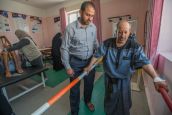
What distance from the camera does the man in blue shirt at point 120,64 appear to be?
99 centimetres

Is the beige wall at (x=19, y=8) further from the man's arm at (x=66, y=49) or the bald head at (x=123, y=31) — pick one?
the bald head at (x=123, y=31)

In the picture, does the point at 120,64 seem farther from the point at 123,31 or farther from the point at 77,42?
the point at 77,42

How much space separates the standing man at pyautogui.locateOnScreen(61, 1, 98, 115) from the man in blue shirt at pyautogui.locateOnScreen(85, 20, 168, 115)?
0.29m

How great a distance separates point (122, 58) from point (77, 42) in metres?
0.62

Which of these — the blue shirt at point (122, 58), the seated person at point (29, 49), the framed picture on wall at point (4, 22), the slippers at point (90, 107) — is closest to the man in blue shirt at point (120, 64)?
the blue shirt at point (122, 58)

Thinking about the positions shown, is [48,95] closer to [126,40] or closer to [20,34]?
[20,34]

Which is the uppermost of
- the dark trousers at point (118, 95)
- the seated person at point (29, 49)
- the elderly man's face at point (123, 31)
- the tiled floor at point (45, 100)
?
the elderly man's face at point (123, 31)

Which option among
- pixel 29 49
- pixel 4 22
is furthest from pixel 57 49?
pixel 4 22

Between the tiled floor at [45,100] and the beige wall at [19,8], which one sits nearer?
the tiled floor at [45,100]

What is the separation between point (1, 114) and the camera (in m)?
1.50

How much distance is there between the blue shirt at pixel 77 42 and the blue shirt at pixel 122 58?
0.36 m

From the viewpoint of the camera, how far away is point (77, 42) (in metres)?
1.44

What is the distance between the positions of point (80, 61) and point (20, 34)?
1.97 m

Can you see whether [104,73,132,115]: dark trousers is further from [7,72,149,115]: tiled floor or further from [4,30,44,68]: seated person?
[4,30,44,68]: seated person
